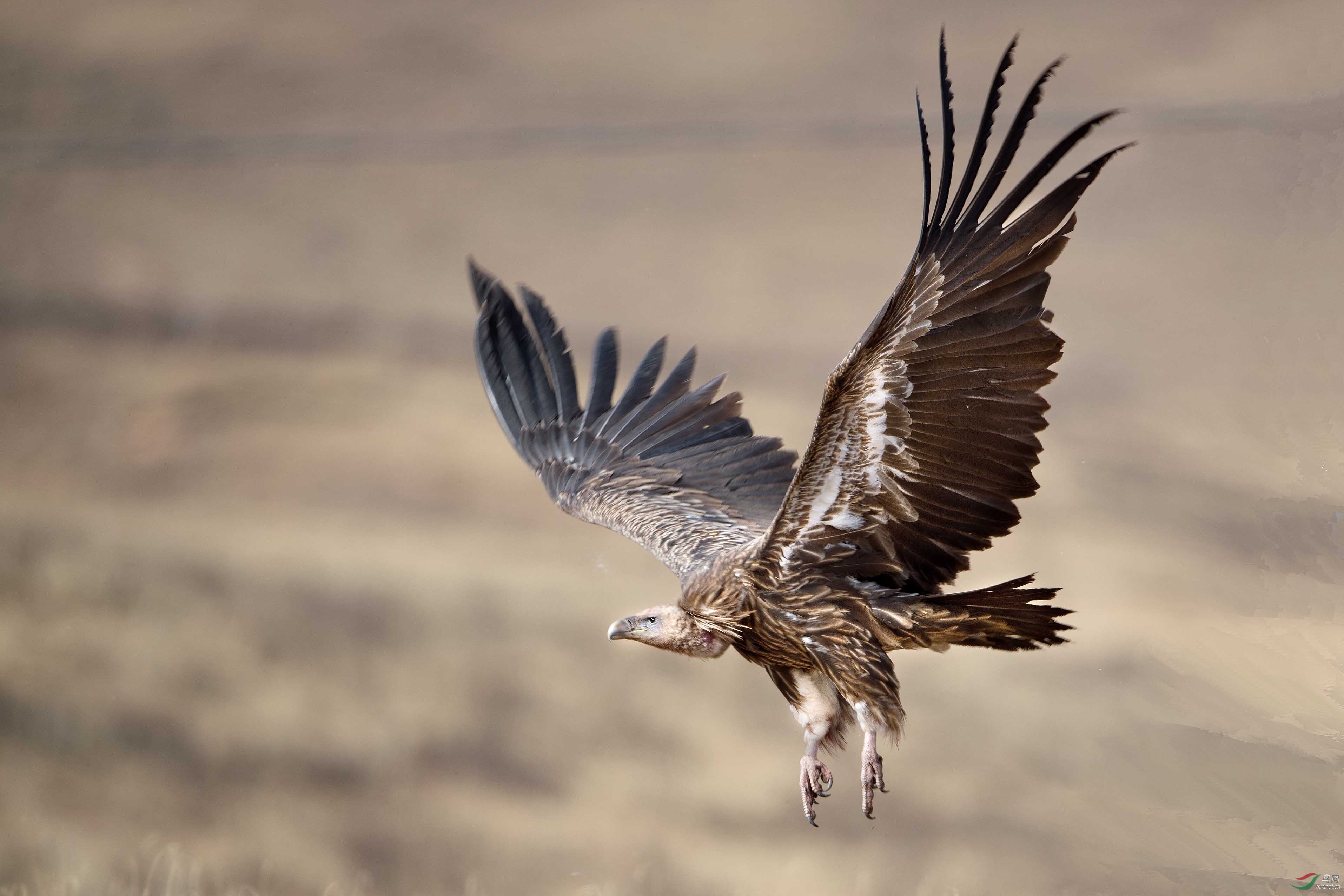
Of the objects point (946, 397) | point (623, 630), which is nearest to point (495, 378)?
point (623, 630)

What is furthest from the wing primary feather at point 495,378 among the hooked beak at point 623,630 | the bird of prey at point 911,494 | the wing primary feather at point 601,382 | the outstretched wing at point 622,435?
the hooked beak at point 623,630

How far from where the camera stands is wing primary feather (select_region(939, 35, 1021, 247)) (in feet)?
4.49

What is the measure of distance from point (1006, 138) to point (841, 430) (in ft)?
1.35

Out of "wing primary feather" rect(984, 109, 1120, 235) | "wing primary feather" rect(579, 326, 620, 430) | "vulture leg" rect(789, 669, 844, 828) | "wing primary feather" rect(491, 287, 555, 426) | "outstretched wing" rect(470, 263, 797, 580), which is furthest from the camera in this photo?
"wing primary feather" rect(579, 326, 620, 430)

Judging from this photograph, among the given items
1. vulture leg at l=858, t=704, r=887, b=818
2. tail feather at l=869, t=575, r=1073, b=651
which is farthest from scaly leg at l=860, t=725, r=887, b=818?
tail feather at l=869, t=575, r=1073, b=651

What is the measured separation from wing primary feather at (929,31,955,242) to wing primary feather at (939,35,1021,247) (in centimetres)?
1

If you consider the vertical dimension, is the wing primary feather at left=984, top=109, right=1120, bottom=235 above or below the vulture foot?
above

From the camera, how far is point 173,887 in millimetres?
3768

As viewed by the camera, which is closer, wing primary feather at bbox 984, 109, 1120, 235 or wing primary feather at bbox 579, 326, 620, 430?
wing primary feather at bbox 984, 109, 1120, 235

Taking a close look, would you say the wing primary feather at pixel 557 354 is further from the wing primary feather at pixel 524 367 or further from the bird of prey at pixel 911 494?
the bird of prey at pixel 911 494

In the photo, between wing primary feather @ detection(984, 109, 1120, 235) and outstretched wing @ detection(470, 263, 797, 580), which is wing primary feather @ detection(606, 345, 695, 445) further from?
wing primary feather @ detection(984, 109, 1120, 235)

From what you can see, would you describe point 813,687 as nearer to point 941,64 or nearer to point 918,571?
point 918,571

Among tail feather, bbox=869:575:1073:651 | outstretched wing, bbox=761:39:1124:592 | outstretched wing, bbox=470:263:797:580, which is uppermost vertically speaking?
outstretched wing, bbox=470:263:797:580

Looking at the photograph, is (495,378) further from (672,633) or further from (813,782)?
(813,782)
